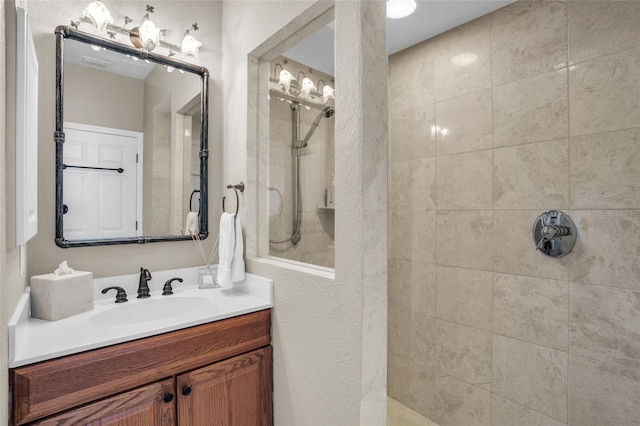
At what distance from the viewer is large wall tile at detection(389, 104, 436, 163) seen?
2.10 meters

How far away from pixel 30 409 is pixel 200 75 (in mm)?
1663

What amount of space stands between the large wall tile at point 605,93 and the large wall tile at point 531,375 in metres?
1.08

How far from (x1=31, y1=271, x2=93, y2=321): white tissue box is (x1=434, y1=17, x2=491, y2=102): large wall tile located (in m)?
2.16

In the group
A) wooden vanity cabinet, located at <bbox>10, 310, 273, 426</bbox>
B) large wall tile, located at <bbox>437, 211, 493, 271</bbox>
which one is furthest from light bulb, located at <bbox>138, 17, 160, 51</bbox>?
large wall tile, located at <bbox>437, 211, 493, 271</bbox>

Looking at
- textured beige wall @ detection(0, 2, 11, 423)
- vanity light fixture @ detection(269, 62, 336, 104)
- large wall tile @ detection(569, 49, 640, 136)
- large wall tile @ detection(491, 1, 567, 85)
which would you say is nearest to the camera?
textured beige wall @ detection(0, 2, 11, 423)

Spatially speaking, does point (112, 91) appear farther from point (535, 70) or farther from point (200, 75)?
point (535, 70)

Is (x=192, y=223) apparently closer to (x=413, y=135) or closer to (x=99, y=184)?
(x=99, y=184)

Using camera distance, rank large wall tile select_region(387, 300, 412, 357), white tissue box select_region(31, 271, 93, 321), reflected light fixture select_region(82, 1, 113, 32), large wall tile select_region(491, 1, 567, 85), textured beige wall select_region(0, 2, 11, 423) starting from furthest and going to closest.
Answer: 1. large wall tile select_region(387, 300, 412, 357)
2. large wall tile select_region(491, 1, 567, 85)
3. reflected light fixture select_region(82, 1, 113, 32)
4. white tissue box select_region(31, 271, 93, 321)
5. textured beige wall select_region(0, 2, 11, 423)

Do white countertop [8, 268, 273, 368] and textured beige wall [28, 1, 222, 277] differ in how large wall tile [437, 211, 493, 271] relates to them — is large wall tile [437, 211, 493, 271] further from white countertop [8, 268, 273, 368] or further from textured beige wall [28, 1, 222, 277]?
textured beige wall [28, 1, 222, 277]

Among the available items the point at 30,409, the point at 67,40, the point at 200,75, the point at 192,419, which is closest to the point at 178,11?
the point at 200,75

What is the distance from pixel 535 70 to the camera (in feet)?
5.39

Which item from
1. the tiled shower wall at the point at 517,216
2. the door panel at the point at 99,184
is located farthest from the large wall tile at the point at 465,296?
the door panel at the point at 99,184

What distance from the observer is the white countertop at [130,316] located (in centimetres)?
103

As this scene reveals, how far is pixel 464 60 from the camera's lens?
6.33 feet
